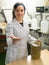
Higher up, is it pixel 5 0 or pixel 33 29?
pixel 5 0

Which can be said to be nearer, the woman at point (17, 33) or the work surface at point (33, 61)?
the work surface at point (33, 61)

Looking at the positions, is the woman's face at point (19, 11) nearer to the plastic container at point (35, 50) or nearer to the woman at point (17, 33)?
the woman at point (17, 33)

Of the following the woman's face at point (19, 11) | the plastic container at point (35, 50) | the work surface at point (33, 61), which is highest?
the woman's face at point (19, 11)

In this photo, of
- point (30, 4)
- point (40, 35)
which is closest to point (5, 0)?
point (30, 4)

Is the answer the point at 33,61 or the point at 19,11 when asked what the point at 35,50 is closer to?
the point at 33,61

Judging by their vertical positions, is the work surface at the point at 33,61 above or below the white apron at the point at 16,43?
below

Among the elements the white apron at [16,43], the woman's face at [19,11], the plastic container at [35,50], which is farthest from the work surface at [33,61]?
the woman's face at [19,11]

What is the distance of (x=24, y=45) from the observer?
1970 millimetres

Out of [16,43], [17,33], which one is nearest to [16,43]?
[16,43]

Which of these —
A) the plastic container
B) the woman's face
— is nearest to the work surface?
the plastic container

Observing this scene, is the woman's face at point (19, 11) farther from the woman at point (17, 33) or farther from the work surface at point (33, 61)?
the work surface at point (33, 61)

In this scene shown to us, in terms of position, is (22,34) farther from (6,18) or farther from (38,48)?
(6,18)

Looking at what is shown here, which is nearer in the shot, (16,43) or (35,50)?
(35,50)

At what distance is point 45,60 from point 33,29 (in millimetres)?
1925
